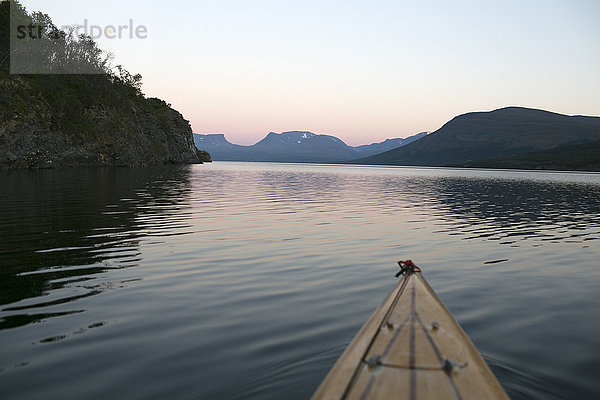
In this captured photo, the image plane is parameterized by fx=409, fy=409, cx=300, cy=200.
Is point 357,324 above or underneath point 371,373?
underneath

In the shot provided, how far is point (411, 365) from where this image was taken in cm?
424

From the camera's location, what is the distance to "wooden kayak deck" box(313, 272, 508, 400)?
3.85m

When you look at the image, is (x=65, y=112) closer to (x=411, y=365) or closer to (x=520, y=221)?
(x=520, y=221)

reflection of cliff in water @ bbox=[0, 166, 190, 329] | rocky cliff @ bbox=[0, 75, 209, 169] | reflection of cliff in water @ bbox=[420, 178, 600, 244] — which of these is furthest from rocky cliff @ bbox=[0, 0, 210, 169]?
reflection of cliff in water @ bbox=[420, 178, 600, 244]

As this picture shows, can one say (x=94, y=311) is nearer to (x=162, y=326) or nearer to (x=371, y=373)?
(x=162, y=326)

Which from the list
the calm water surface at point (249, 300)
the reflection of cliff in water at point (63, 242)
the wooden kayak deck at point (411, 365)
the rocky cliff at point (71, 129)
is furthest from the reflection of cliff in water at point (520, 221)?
the rocky cliff at point (71, 129)

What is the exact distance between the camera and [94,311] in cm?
820

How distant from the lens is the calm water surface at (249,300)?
5.76 meters

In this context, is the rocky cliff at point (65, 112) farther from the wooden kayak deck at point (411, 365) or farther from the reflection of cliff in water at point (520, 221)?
the wooden kayak deck at point (411, 365)

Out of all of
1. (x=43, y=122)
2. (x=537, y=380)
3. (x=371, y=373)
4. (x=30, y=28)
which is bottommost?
(x=537, y=380)

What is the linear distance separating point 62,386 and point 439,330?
193 inches

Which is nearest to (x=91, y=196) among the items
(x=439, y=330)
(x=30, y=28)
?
(x=439, y=330)

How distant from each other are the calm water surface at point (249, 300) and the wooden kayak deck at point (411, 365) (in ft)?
4.05

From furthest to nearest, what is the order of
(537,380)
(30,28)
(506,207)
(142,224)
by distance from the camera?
(30,28) < (506,207) < (142,224) < (537,380)
